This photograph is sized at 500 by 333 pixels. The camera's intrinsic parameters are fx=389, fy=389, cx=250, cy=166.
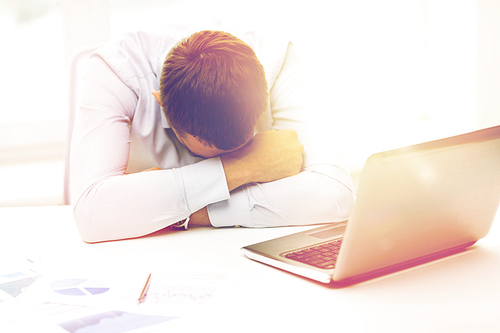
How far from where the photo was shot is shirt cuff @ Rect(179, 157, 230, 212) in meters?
0.92

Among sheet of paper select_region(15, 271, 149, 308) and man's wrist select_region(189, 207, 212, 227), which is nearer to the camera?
sheet of paper select_region(15, 271, 149, 308)

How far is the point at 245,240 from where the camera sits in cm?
82

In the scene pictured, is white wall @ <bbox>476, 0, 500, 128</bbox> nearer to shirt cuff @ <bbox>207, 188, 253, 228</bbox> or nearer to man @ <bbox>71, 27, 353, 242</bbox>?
man @ <bbox>71, 27, 353, 242</bbox>

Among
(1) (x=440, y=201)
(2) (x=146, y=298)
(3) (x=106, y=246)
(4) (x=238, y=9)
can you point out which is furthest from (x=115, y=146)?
(4) (x=238, y=9)

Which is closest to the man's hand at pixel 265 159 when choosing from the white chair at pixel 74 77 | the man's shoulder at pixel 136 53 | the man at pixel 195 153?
the man at pixel 195 153

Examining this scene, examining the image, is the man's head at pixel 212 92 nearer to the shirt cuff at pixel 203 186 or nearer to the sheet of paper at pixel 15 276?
the shirt cuff at pixel 203 186

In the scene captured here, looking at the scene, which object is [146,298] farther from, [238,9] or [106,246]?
[238,9]

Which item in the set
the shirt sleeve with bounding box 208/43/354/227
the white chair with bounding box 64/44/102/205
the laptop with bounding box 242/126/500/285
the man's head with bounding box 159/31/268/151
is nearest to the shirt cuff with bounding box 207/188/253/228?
the shirt sleeve with bounding box 208/43/354/227

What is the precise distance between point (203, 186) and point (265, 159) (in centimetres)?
18

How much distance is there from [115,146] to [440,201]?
30.0 inches

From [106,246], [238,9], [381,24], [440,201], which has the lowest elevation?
[106,246]

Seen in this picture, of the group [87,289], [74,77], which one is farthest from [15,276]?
[74,77]

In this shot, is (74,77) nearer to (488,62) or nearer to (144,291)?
(144,291)

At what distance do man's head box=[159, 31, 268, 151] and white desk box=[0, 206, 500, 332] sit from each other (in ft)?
0.94
